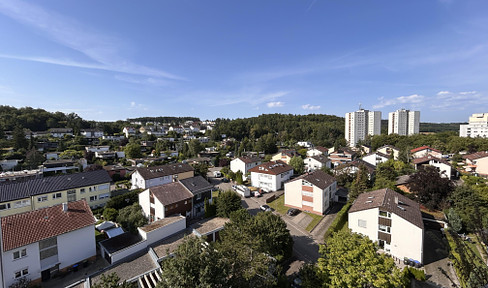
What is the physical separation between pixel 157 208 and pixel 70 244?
806 cm

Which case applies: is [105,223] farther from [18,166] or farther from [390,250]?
[18,166]

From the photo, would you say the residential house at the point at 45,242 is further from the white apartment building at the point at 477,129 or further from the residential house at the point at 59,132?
the white apartment building at the point at 477,129

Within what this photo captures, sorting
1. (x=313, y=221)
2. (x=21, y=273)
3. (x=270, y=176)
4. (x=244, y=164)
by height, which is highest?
(x=244, y=164)

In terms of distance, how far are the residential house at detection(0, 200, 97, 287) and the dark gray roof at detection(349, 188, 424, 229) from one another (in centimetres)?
2546

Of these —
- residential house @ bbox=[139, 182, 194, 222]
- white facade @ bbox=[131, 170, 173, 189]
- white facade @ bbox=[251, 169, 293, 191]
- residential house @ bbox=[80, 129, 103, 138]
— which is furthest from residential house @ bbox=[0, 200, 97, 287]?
residential house @ bbox=[80, 129, 103, 138]

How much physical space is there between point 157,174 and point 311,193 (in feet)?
84.3

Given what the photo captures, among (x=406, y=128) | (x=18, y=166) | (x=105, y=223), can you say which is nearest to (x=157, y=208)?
(x=105, y=223)

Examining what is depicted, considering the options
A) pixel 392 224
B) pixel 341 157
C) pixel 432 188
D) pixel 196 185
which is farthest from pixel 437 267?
pixel 341 157

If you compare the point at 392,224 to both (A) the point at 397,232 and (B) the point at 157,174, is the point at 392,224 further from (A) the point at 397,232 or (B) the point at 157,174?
(B) the point at 157,174

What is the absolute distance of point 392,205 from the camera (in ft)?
68.0

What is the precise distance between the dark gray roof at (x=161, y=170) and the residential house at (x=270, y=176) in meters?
12.6

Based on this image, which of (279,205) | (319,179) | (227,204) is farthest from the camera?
(279,205)

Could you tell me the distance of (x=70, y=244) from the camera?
58.3 feet

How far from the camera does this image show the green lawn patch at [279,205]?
99.0 feet
